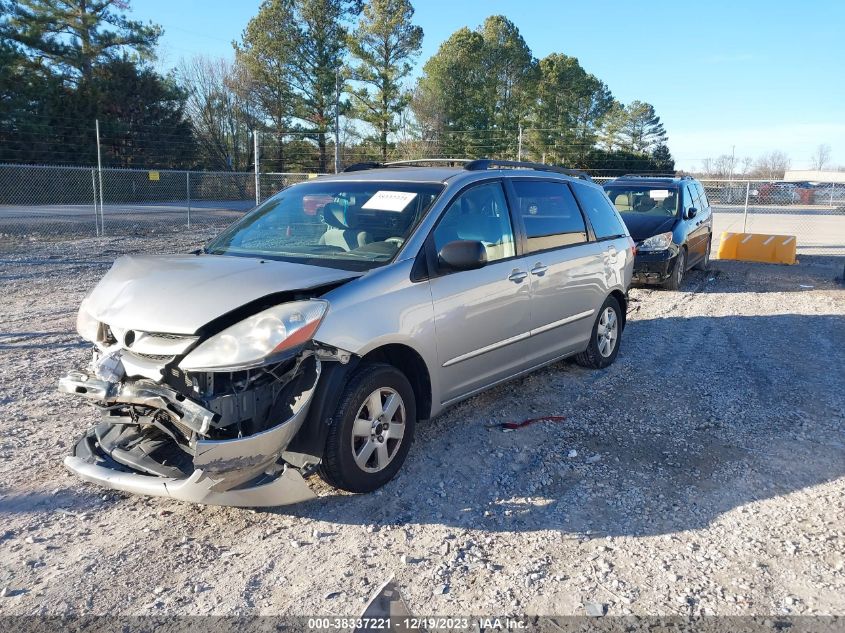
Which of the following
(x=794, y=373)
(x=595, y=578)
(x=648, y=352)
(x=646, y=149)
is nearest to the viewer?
(x=595, y=578)

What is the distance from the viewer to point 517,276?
4.85m

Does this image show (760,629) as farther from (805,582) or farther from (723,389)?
(723,389)

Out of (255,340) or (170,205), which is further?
(170,205)

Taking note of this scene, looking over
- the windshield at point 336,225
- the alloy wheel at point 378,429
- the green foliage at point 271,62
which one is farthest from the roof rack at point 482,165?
the green foliage at point 271,62

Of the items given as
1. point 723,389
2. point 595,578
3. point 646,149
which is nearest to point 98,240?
point 723,389

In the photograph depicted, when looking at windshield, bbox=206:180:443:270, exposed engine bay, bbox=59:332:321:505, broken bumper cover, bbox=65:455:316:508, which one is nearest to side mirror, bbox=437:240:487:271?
windshield, bbox=206:180:443:270

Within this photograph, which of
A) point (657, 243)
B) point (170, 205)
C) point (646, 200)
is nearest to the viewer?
point (657, 243)

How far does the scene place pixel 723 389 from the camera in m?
5.88

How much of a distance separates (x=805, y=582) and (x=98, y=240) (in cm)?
1690

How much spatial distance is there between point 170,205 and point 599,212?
2564 cm

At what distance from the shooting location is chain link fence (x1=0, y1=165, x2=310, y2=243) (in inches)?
790

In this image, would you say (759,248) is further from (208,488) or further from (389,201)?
(208,488)

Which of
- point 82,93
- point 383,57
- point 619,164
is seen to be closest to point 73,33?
point 82,93

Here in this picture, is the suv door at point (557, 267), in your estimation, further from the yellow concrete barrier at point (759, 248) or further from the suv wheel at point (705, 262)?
the yellow concrete barrier at point (759, 248)
